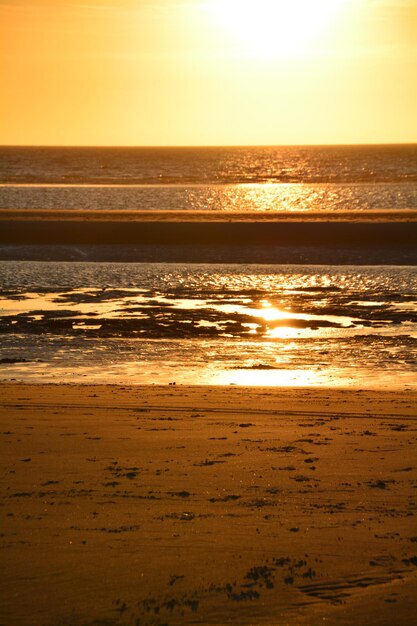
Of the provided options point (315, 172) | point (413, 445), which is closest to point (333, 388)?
point (413, 445)

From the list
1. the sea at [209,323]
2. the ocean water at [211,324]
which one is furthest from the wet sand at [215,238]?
the ocean water at [211,324]

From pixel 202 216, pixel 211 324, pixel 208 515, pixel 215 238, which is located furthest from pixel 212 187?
pixel 208 515

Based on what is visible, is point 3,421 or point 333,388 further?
point 333,388

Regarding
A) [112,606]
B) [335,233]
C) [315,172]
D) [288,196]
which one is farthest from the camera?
[315,172]

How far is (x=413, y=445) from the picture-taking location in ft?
26.1

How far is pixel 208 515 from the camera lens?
6207mm

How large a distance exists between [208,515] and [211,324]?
9.97m

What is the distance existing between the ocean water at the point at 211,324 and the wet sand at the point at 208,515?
2.82 m

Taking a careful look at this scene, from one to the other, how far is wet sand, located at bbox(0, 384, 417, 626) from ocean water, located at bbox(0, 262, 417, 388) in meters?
2.82

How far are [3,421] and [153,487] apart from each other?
253cm

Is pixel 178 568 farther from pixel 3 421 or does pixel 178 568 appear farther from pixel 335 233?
pixel 335 233

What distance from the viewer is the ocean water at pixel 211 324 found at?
12.3 meters

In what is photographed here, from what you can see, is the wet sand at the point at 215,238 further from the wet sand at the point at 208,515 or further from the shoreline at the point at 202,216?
the wet sand at the point at 208,515

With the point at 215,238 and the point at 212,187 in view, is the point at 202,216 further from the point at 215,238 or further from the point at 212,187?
the point at 212,187
